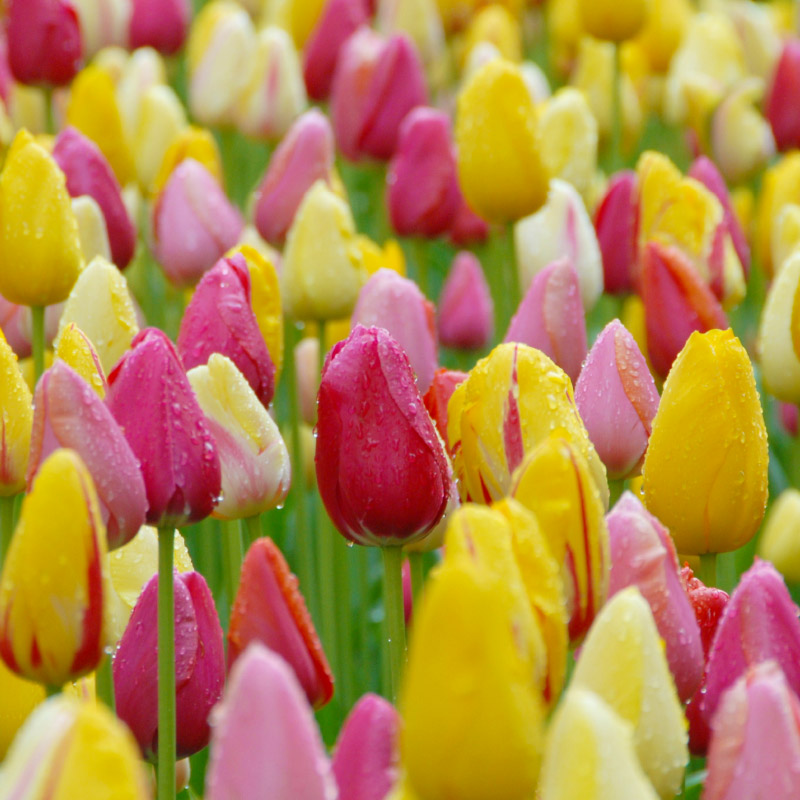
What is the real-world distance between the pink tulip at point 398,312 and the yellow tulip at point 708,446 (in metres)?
0.40

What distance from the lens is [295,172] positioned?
6.10 ft

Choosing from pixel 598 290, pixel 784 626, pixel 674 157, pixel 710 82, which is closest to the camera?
pixel 784 626

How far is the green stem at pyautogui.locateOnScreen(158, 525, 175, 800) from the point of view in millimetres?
894

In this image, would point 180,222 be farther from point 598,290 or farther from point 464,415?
point 464,415

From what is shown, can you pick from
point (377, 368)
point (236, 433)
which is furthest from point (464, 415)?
point (236, 433)

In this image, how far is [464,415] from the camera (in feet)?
3.31

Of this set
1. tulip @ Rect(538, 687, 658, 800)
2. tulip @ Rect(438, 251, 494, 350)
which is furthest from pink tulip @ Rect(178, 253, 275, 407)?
tulip @ Rect(438, 251, 494, 350)

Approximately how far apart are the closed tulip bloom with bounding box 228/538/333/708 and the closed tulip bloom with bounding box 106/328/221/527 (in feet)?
0.22

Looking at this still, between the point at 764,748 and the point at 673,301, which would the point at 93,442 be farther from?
the point at 673,301

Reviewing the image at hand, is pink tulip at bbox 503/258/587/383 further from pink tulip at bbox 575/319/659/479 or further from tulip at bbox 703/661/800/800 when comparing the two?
tulip at bbox 703/661/800/800

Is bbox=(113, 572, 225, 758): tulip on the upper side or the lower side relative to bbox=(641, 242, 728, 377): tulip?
lower

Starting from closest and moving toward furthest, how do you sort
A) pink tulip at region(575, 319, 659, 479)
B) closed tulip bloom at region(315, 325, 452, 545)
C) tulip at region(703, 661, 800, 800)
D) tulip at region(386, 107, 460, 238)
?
tulip at region(703, 661, 800, 800)
closed tulip bloom at region(315, 325, 452, 545)
pink tulip at region(575, 319, 659, 479)
tulip at region(386, 107, 460, 238)

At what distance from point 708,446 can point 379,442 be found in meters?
0.22

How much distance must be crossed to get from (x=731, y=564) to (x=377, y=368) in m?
0.51
